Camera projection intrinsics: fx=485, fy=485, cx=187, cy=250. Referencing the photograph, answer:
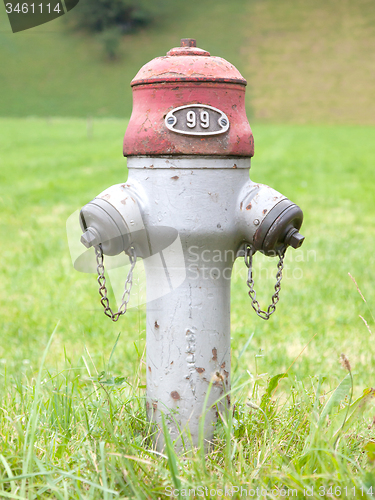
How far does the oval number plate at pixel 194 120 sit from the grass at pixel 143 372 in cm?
74

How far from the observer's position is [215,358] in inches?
60.6

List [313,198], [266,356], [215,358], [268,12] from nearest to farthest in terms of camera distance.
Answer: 1. [215,358]
2. [266,356]
3. [313,198]
4. [268,12]

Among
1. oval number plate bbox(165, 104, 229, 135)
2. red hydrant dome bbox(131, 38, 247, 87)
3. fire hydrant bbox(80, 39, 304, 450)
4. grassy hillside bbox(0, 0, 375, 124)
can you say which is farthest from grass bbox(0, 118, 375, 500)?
grassy hillside bbox(0, 0, 375, 124)

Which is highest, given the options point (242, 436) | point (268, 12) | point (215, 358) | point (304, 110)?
point (268, 12)

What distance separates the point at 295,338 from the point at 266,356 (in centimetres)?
33

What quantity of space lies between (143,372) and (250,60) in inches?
1771

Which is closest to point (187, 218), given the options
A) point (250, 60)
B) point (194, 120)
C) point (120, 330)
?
point (194, 120)

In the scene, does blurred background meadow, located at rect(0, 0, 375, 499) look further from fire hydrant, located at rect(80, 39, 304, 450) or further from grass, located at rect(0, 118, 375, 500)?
fire hydrant, located at rect(80, 39, 304, 450)

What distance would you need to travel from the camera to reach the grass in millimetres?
1275

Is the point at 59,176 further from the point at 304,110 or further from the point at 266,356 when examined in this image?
the point at 304,110

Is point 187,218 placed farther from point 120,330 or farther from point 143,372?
point 120,330

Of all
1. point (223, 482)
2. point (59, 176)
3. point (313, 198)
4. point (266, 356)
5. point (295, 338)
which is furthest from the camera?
point (59, 176)

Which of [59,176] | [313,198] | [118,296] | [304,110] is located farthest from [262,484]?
[304,110]

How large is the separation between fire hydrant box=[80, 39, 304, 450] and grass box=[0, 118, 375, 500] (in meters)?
0.16
